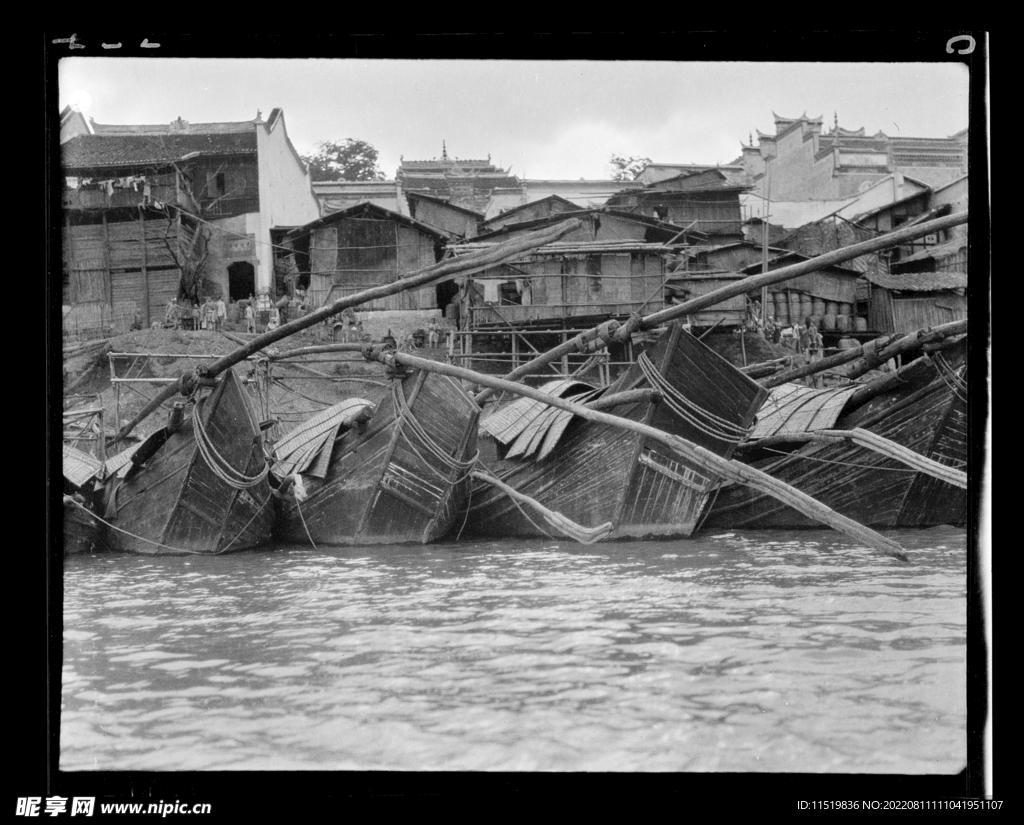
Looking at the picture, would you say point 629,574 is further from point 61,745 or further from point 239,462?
point 61,745

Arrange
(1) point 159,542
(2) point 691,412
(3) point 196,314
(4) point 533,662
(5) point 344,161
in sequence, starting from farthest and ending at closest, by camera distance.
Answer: (2) point 691,412 < (1) point 159,542 < (3) point 196,314 < (5) point 344,161 < (4) point 533,662

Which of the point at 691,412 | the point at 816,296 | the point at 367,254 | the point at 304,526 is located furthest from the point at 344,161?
the point at 816,296

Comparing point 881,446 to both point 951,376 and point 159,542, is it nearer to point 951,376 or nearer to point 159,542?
point 951,376

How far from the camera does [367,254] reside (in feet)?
11.2

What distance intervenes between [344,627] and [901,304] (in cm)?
238

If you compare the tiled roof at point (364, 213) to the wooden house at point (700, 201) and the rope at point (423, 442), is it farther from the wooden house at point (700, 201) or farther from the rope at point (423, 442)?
the wooden house at point (700, 201)

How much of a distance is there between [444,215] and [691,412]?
131 cm

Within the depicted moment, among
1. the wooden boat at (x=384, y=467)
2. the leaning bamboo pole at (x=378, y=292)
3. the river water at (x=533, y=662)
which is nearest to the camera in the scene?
the river water at (x=533, y=662)

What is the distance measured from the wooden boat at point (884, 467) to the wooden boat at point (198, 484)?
190 cm

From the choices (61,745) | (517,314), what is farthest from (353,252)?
(61,745)

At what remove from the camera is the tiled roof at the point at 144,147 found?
3150 mm

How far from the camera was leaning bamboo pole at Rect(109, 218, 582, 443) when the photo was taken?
3359mm

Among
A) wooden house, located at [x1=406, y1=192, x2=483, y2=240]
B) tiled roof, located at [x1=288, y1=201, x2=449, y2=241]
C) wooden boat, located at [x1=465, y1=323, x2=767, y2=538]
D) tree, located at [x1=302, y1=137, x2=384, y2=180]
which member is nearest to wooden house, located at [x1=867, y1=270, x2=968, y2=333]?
wooden boat, located at [x1=465, y1=323, x2=767, y2=538]

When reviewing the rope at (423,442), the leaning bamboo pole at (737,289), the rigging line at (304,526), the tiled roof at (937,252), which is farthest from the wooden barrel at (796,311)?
the rigging line at (304,526)
